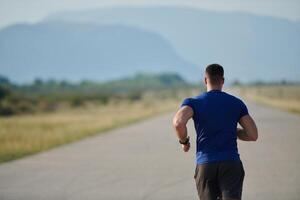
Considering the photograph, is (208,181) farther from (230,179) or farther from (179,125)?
(179,125)

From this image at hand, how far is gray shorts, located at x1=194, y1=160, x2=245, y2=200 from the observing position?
6195 millimetres

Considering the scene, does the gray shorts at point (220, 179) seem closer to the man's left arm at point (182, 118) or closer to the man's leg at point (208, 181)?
the man's leg at point (208, 181)

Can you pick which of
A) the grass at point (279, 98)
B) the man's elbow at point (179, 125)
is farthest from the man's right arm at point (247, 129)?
the grass at point (279, 98)

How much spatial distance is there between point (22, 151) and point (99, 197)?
9.85 meters

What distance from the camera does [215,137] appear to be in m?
6.20

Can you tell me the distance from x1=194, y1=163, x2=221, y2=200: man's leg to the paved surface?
4479 mm

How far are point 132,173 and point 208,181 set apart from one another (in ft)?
26.4

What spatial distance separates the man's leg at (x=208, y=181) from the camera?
6.21 meters

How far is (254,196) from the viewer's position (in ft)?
35.8

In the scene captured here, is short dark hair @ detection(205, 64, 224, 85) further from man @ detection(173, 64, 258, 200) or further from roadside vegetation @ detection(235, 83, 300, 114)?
roadside vegetation @ detection(235, 83, 300, 114)

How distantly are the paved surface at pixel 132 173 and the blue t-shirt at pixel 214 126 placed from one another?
462 cm

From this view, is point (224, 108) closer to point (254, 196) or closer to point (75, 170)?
point (254, 196)

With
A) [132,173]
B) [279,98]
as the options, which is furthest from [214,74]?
[279,98]

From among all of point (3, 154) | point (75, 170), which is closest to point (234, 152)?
point (75, 170)
